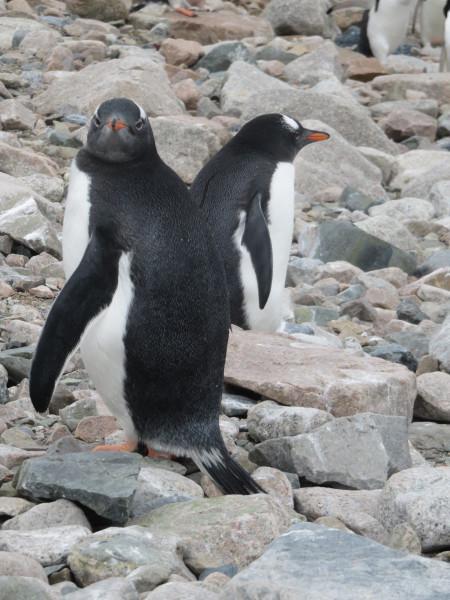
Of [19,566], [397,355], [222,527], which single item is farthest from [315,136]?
[19,566]

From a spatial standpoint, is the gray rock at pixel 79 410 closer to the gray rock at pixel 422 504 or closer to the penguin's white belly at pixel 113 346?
the penguin's white belly at pixel 113 346

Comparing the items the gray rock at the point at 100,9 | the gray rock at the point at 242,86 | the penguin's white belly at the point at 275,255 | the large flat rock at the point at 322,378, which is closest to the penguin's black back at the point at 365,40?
the gray rock at the point at 100,9

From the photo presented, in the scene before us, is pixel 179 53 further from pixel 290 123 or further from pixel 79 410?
pixel 79 410

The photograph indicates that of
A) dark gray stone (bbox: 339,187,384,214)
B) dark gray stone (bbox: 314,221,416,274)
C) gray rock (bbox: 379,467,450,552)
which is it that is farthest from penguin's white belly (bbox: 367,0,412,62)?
gray rock (bbox: 379,467,450,552)

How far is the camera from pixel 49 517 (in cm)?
306

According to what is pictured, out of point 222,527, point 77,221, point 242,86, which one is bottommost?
point 222,527

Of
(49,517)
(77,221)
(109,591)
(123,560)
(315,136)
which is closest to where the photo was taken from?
(109,591)

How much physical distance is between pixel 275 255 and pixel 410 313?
96cm

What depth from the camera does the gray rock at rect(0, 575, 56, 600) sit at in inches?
91.2

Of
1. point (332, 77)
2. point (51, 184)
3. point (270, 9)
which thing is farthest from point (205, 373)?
point (270, 9)

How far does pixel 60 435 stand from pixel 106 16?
10691 millimetres

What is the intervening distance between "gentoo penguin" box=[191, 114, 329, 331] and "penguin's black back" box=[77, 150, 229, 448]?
191cm

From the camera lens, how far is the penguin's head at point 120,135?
11.9ft

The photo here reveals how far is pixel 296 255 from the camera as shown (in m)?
7.73
